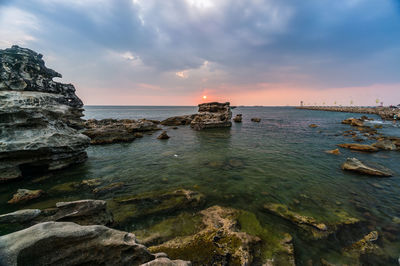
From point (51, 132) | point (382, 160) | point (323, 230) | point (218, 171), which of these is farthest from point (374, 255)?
point (51, 132)

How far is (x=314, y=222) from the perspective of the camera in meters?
6.84

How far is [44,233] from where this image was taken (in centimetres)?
313

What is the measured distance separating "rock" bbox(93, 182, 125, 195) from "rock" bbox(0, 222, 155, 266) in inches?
269

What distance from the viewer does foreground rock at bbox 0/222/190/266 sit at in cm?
268

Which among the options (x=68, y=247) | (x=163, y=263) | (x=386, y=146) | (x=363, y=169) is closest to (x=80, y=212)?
(x=68, y=247)

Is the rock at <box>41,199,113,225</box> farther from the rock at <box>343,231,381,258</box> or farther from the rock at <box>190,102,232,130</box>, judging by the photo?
the rock at <box>190,102,232,130</box>

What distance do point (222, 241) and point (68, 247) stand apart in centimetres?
469

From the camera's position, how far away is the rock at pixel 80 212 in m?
5.19

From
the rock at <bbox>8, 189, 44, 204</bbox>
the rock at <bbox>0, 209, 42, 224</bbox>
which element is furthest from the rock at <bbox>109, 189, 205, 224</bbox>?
the rock at <bbox>8, 189, 44, 204</bbox>

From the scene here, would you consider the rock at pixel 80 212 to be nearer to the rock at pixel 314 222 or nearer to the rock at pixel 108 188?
the rock at pixel 108 188

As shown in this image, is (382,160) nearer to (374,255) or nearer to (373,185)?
(373,185)

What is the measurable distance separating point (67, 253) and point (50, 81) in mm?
17080

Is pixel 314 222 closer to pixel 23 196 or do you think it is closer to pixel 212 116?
pixel 23 196

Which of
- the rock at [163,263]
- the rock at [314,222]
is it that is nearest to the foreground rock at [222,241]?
the rock at [314,222]
